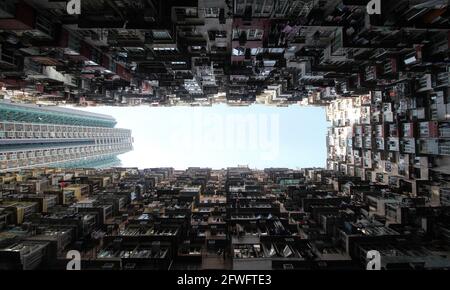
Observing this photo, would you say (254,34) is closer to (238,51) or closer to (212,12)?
(238,51)

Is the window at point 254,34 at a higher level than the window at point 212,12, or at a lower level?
lower

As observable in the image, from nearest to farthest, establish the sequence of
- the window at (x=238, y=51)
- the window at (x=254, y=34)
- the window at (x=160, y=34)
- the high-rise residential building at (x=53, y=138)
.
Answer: the window at (x=160, y=34), the window at (x=254, y=34), the window at (x=238, y=51), the high-rise residential building at (x=53, y=138)

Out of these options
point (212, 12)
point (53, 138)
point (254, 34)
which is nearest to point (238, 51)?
point (254, 34)

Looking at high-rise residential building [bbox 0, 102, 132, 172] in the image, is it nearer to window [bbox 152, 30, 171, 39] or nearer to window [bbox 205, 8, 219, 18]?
window [bbox 152, 30, 171, 39]

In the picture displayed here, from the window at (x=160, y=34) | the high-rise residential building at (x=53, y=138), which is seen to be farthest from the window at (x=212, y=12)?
the high-rise residential building at (x=53, y=138)

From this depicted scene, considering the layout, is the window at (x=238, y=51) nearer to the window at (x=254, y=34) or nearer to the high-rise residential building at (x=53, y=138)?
the window at (x=254, y=34)

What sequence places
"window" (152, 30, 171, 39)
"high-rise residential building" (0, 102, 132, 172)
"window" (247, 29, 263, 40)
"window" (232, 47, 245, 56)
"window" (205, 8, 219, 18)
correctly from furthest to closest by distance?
"high-rise residential building" (0, 102, 132, 172), "window" (232, 47, 245, 56), "window" (247, 29, 263, 40), "window" (205, 8, 219, 18), "window" (152, 30, 171, 39)

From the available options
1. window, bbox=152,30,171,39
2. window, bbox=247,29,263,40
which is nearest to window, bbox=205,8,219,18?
window, bbox=247,29,263,40

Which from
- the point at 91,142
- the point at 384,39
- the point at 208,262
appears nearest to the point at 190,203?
the point at 208,262

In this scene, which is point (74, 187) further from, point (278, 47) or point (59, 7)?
point (278, 47)
